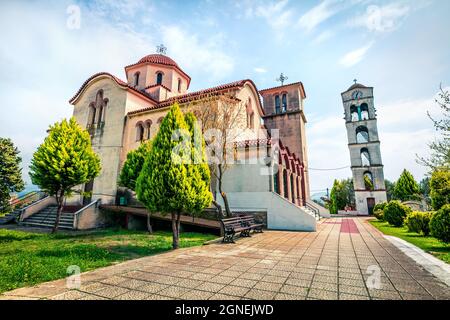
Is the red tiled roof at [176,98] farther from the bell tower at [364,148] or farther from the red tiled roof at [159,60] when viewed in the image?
the bell tower at [364,148]

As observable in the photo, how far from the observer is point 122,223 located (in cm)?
1561

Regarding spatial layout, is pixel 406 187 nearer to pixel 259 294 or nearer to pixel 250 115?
pixel 250 115

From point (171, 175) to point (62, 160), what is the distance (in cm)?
771

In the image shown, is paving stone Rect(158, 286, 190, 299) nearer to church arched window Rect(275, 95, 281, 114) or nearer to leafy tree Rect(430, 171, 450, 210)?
leafy tree Rect(430, 171, 450, 210)

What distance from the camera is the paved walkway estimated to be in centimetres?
340

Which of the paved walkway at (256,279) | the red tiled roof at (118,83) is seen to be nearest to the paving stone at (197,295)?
the paved walkway at (256,279)

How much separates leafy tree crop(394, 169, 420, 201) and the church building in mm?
12887

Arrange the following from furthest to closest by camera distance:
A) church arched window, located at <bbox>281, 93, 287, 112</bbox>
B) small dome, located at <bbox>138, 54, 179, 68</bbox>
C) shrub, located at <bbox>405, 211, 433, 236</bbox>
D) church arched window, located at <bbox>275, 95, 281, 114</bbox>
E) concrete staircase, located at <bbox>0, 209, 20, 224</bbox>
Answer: church arched window, located at <bbox>275, 95, 281, 114</bbox> < church arched window, located at <bbox>281, 93, 287, 112</bbox> < small dome, located at <bbox>138, 54, 179, 68</bbox> < concrete staircase, located at <bbox>0, 209, 20, 224</bbox> < shrub, located at <bbox>405, 211, 433, 236</bbox>

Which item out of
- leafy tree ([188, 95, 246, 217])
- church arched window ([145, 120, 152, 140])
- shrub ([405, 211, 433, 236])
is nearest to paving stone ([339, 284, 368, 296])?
leafy tree ([188, 95, 246, 217])

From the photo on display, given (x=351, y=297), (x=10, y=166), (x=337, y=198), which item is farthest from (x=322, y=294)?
(x=337, y=198)

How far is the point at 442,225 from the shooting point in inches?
277
